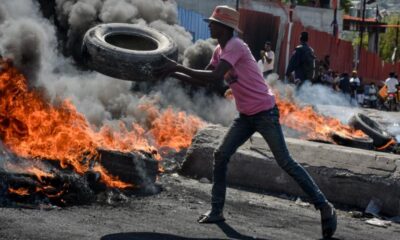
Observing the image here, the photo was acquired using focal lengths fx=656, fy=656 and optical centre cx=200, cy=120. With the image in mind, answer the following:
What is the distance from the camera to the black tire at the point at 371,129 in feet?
33.8

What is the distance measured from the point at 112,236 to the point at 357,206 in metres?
3.19

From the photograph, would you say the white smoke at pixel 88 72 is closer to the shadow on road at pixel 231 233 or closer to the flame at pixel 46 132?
the flame at pixel 46 132

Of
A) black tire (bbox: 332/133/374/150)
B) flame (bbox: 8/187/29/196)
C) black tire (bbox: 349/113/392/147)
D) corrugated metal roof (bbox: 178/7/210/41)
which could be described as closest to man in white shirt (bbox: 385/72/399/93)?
corrugated metal roof (bbox: 178/7/210/41)

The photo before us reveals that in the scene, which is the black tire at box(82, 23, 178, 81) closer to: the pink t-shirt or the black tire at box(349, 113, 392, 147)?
the pink t-shirt

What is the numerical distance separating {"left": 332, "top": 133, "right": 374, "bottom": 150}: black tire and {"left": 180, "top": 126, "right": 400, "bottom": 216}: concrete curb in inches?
66.1

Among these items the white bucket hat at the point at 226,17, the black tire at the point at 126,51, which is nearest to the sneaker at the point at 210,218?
the black tire at the point at 126,51

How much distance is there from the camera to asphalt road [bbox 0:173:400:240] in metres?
5.02

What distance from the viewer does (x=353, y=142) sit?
30.3ft

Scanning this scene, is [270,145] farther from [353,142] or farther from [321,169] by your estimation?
[353,142]

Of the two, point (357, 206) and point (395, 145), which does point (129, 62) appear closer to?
point (357, 206)

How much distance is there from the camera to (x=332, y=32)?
34.4 m

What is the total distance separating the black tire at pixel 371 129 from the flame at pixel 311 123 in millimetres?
88

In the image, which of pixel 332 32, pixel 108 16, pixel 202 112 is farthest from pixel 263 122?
pixel 332 32

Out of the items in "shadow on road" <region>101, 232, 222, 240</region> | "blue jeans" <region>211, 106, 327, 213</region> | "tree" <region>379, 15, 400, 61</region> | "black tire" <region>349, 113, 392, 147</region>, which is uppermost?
"blue jeans" <region>211, 106, 327, 213</region>
